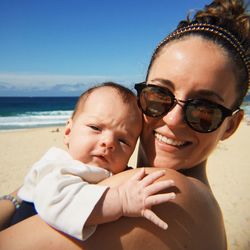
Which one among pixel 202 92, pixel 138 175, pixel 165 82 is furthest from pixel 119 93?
pixel 138 175

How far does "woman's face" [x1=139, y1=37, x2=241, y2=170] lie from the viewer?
76.2 inches

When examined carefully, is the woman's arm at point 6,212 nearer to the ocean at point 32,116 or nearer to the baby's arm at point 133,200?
the baby's arm at point 133,200

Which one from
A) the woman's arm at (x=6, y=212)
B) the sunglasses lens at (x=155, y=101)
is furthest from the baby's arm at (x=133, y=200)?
the woman's arm at (x=6, y=212)

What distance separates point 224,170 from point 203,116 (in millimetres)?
8561

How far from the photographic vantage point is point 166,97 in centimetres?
209

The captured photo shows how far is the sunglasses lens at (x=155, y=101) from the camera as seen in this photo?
2098 mm

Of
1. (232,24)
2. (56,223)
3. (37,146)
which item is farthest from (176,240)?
(37,146)

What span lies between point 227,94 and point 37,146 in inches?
492

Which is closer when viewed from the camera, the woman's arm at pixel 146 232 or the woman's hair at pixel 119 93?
the woman's arm at pixel 146 232

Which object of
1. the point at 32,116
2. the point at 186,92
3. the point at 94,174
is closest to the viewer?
the point at 94,174

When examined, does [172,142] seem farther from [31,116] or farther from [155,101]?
[31,116]

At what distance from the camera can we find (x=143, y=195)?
57.9 inches

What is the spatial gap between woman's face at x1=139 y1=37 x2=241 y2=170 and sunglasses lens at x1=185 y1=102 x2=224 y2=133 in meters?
0.05

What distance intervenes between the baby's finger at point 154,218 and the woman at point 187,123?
0.10m
